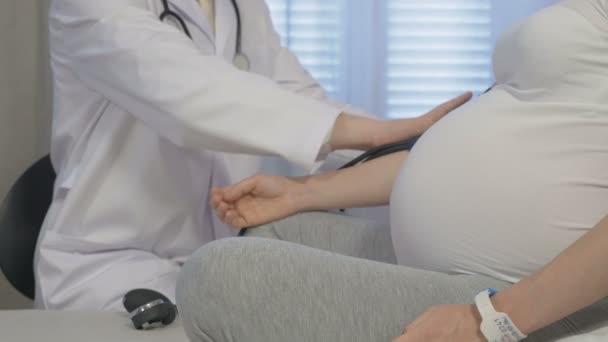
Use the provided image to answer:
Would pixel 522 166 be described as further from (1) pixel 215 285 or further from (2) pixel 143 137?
(2) pixel 143 137

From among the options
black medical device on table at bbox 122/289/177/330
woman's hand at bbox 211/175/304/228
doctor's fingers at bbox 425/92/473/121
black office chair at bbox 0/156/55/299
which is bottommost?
black office chair at bbox 0/156/55/299

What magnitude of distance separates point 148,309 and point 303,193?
1.04ft

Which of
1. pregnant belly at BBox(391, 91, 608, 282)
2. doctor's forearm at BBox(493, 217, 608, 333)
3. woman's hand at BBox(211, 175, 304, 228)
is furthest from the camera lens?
woman's hand at BBox(211, 175, 304, 228)

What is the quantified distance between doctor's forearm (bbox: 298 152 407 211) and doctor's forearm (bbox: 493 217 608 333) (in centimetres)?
53

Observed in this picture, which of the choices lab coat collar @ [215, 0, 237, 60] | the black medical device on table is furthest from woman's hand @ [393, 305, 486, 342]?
lab coat collar @ [215, 0, 237, 60]

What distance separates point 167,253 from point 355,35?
0.87m

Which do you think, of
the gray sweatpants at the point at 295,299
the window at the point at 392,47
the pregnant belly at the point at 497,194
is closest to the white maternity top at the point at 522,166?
the pregnant belly at the point at 497,194

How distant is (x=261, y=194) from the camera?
138cm

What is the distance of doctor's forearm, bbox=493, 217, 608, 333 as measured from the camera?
0.83 meters

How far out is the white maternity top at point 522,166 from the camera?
3.32ft

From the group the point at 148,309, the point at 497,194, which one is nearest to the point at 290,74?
the point at 148,309

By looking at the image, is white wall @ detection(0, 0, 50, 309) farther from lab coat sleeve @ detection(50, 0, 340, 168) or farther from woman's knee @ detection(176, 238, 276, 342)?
woman's knee @ detection(176, 238, 276, 342)

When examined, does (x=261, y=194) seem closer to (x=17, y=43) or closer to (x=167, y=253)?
(x=167, y=253)

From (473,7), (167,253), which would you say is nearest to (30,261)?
(167,253)
